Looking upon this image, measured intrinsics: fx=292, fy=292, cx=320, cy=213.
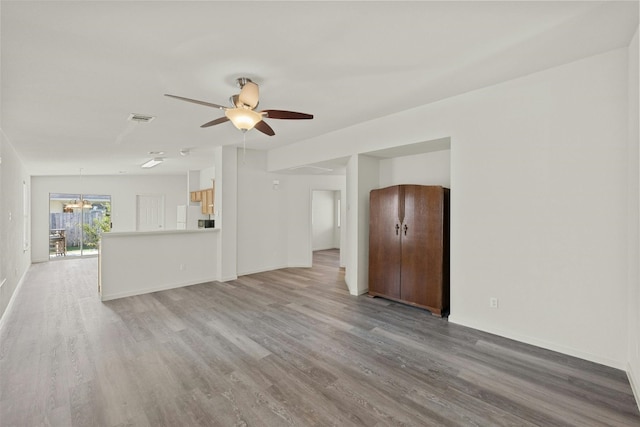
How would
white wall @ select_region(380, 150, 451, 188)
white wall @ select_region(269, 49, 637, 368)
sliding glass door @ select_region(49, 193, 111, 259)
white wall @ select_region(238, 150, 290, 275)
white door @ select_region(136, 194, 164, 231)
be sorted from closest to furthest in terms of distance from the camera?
white wall @ select_region(269, 49, 637, 368) → white wall @ select_region(380, 150, 451, 188) → white wall @ select_region(238, 150, 290, 275) → sliding glass door @ select_region(49, 193, 111, 259) → white door @ select_region(136, 194, 164, 231)

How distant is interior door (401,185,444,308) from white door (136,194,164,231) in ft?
28.9

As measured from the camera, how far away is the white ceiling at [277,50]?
1889 millimetres

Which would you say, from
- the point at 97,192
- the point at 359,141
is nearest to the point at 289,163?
the point at 359,141

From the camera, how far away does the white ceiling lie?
1.89m

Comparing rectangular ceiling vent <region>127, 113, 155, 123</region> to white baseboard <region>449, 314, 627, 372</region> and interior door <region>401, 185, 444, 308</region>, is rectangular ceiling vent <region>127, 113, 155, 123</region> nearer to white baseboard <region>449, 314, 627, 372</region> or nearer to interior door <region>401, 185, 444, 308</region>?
interior door <region>401, 185, 444, 308</region>

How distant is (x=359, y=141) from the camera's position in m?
4.46

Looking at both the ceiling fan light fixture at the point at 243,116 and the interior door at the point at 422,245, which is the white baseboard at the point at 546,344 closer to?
the interior door at the point at 422,245

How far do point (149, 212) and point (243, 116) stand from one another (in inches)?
346

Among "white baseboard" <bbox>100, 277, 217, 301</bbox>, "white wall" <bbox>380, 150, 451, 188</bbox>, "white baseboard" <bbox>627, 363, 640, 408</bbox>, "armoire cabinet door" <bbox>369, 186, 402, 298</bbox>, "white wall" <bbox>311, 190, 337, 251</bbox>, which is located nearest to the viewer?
"white baseboard" <bbox>627, 363, 640, 408</bbox>

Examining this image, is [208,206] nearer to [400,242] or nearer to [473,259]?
[400,242]

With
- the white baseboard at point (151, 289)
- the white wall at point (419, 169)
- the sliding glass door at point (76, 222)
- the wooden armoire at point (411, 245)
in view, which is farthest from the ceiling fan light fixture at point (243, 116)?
the sliding glass door at point (76, 222)

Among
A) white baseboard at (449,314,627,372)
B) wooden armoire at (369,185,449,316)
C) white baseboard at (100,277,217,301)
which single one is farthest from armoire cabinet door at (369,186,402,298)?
white baseboard at (100,277,217,301)

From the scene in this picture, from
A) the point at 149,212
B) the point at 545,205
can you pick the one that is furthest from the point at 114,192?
the point at 545,205

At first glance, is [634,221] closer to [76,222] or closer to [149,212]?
[149,212]
